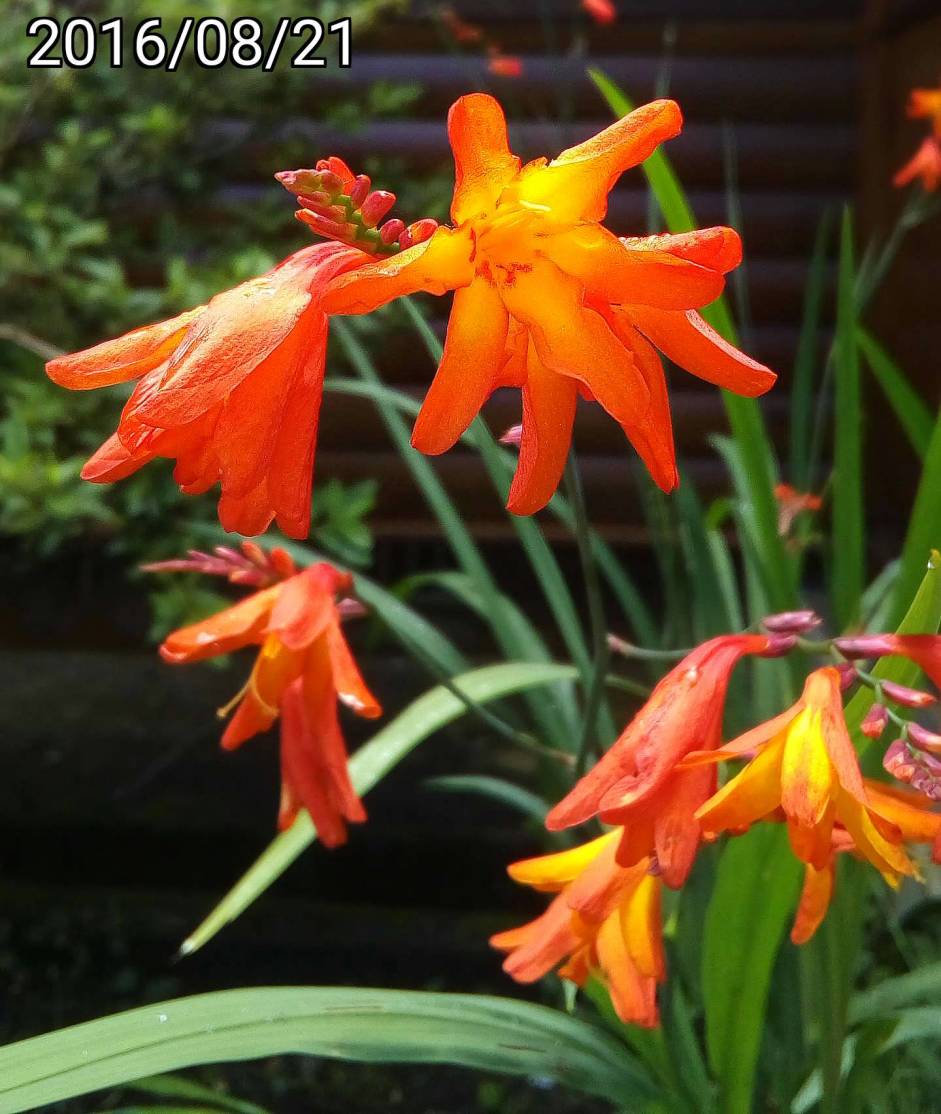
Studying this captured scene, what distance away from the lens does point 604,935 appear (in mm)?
667

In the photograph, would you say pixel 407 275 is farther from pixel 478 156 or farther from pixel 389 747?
pixel 389 747

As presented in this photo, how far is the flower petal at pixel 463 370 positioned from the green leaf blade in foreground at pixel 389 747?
451 millimetres

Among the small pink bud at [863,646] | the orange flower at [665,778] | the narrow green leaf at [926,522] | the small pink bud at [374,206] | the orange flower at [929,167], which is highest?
the orange flower at [929,167]

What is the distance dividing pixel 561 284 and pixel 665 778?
24 centimetres

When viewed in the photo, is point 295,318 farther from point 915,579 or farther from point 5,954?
point 5,954

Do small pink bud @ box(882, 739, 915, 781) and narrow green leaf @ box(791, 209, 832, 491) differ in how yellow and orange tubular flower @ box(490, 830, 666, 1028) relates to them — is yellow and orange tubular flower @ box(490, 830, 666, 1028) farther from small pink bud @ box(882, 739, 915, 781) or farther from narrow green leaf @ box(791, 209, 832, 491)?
narrow green leaf @ box(791, 209, 832, 491)

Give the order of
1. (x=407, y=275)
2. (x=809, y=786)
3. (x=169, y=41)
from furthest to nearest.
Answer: (x=169, y=41) < (x=809, y=786) < (x=407, y=275)

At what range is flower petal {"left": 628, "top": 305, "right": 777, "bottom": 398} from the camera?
1.31 feet

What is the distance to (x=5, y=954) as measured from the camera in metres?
1.46

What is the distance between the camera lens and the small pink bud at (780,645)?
1.90ft

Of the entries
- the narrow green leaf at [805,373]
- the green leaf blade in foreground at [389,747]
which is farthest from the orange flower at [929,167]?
the green leaf blade in foreground at [389,747]

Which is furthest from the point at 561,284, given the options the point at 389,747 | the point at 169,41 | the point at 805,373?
the point at 169,41

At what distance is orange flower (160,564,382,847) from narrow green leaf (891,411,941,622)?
332 mm

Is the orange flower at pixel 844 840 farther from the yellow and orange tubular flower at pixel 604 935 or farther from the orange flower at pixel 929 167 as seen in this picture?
the orange flower at pixel 929 167
